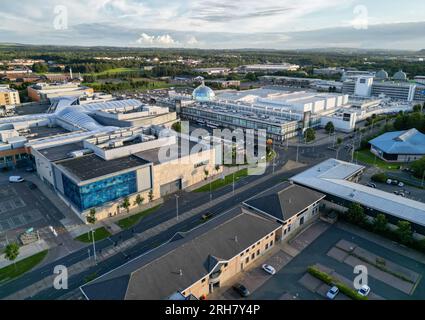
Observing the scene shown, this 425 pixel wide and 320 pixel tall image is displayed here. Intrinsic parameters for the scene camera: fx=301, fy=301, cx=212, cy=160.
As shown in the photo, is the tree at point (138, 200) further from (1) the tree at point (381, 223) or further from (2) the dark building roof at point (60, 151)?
(1) the tree at point (381, 223)

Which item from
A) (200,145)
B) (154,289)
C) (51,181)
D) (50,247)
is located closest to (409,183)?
(200,145)

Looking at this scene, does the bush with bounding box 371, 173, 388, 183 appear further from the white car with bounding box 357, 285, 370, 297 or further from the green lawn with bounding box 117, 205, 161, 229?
the green lawn with bounding box 117, 205, 161, 229

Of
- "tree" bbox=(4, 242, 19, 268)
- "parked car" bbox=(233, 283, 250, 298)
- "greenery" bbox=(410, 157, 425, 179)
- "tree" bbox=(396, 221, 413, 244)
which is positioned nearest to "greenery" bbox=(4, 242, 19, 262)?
"tree" bbox=(4, 242, 19, 268)

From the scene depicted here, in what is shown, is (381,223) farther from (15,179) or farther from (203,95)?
(203,95)

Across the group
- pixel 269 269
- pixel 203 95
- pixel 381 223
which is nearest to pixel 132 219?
pixel 269 269

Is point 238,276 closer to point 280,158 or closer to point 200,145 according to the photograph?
point 200,145

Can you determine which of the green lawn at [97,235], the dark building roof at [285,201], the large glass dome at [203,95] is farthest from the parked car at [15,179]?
the large glass dome at [203,95]
